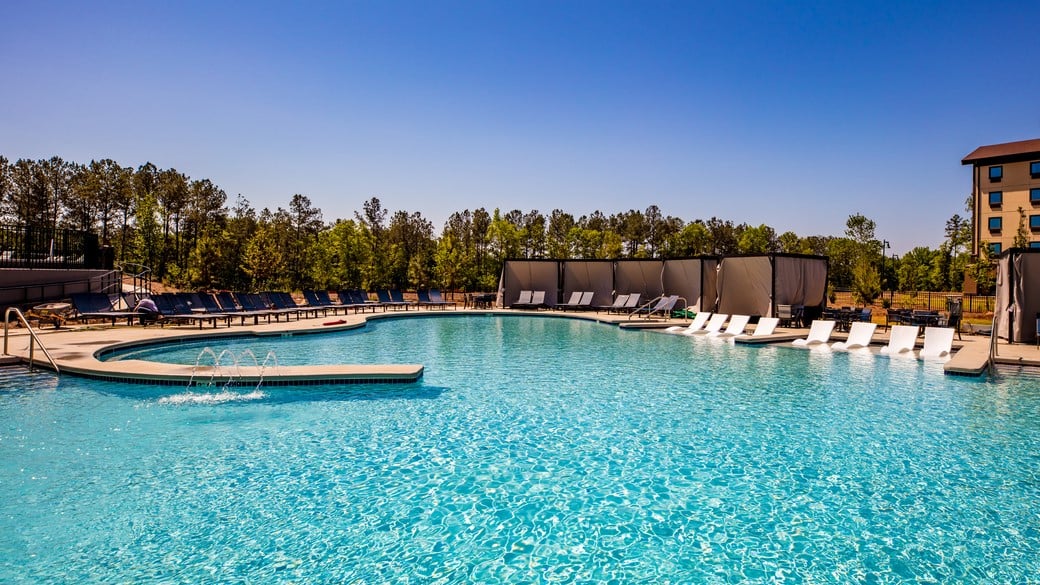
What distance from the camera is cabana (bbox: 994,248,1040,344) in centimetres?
1327

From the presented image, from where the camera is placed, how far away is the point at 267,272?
35.2 metres

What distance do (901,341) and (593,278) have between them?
13903 mm

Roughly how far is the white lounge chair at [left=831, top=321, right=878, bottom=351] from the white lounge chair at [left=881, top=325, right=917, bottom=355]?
18.1 inches

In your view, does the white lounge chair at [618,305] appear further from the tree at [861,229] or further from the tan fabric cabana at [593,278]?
the tree at [861,229]

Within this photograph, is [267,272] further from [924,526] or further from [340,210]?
[924,526]

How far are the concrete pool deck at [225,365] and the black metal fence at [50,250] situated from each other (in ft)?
13.9

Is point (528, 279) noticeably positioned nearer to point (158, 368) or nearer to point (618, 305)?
point (618, 305)

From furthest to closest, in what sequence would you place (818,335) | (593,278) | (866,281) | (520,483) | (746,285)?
(866,281)
(593,278)
(746,285)
(818,335)
(520,483)

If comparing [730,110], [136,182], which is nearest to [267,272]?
[136,182]

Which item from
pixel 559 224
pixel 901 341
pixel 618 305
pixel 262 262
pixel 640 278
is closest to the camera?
pixel 901 341

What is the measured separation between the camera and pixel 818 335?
47.2 ft

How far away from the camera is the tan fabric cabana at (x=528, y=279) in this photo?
85.5 ft

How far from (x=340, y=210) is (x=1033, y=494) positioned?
4670cm

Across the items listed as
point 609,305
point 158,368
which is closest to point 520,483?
point 158,368
